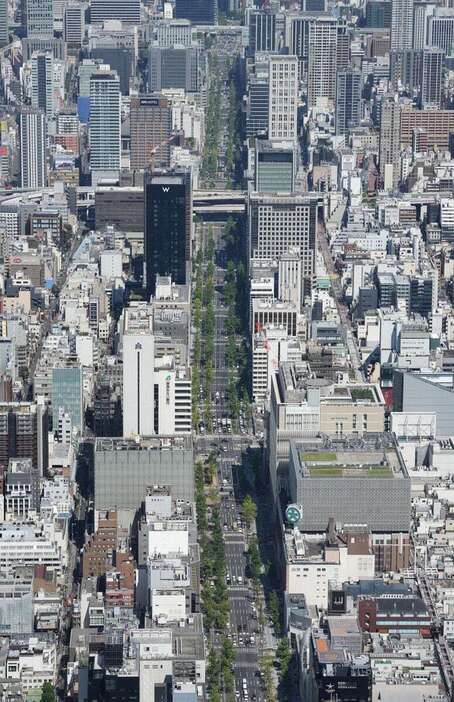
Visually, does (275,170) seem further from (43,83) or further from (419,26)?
(419,26)

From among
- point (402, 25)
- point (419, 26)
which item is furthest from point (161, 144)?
point (419, 26)

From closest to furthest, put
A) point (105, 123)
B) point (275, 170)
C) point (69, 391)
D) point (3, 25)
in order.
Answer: point (69, 391) < point (275, 170) < point (105, 123) < point (3, 25)

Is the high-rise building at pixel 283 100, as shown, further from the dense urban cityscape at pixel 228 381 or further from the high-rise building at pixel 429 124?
the high-rise building at pixel 429 124

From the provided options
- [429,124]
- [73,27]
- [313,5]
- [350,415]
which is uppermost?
[313,5]

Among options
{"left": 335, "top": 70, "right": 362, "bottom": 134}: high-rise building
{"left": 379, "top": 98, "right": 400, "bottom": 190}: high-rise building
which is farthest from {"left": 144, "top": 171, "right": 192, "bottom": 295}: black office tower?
{"left": 335, "top": 70, "right": 362, "bottom": 134}: high-rise building

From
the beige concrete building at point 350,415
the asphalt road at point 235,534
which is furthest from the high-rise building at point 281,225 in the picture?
the beige concrete building at point 350,415

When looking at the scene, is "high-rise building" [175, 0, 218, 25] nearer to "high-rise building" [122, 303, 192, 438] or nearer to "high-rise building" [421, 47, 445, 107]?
"high-rise building" [421, 47, 445, 107]

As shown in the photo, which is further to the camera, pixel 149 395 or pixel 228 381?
pixel 228 381
